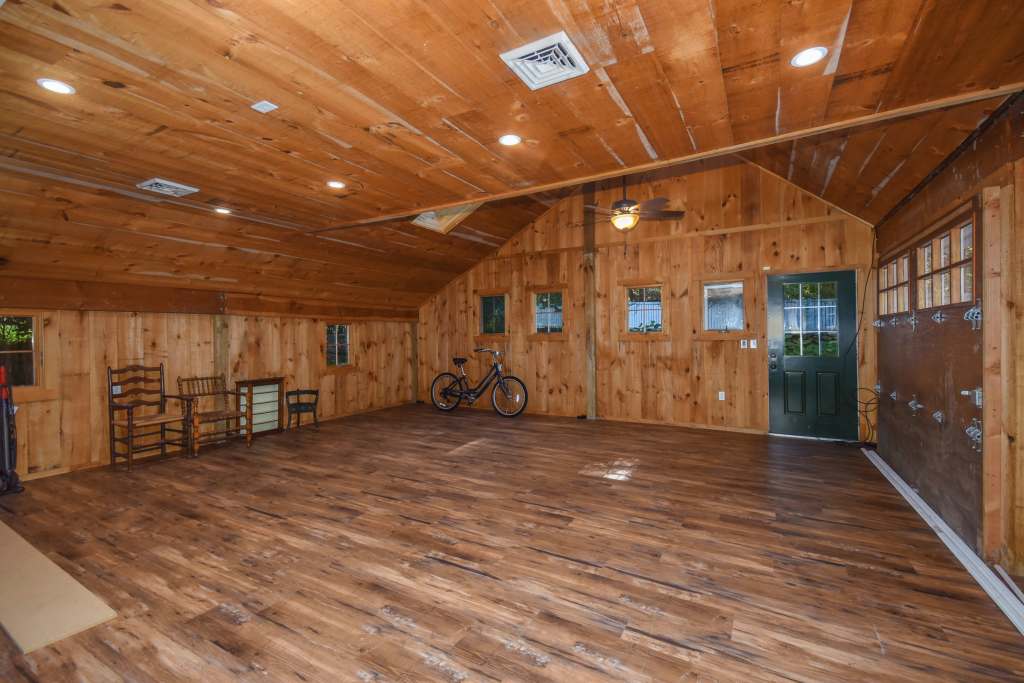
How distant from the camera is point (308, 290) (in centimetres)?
641

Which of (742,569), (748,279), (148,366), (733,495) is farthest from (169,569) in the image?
(748,279)

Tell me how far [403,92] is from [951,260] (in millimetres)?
3566

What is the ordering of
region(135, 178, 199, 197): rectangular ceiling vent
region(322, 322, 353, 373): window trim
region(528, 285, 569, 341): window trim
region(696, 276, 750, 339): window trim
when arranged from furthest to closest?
region(528, 285, 569, 341): window trim, region(322, 322, 353, 373): window trim, region(696, 276, 750, 339): window trim, region(135, 178, 199, 197): rectangular ceiling vent

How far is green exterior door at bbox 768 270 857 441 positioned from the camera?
536 cm

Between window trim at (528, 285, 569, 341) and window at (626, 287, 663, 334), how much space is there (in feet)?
3.32

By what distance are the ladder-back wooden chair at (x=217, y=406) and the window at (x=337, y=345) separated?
5.16 ft

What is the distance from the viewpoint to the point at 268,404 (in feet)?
20.7

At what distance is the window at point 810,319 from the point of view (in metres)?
5.44

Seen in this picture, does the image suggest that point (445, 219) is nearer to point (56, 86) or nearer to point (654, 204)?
point (654, 204)

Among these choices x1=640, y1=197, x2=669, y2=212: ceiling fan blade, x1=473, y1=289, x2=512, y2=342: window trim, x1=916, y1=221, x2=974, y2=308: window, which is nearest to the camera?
x1=916, y1=221, x2=974, y2=308: window

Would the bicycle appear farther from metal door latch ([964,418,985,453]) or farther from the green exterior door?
metal door latch ([964,418,985,453])

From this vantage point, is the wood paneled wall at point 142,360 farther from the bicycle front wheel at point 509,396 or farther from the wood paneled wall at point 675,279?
the wood paneled wall at point 675,279

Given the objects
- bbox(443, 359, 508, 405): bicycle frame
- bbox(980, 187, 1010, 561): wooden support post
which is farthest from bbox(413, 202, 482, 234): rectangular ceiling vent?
bbox(980, 187, 1010, 561): wooden support post

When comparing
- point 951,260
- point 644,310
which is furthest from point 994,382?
point 644,310
